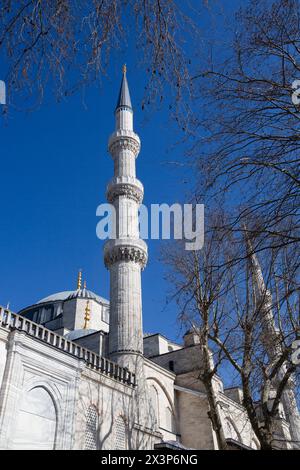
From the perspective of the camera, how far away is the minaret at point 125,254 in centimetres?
1878

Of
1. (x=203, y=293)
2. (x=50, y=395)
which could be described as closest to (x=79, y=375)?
(x=50, y=395)

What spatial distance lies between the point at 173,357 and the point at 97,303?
334 inches

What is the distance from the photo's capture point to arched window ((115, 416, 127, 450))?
14.9m

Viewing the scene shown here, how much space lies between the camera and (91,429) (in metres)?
13.9

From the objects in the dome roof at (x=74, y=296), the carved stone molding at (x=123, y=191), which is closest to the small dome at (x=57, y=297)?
the dome roof at (x=74, y=296)

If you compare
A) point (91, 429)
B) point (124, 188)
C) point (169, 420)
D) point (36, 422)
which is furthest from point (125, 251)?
point (36, 422)

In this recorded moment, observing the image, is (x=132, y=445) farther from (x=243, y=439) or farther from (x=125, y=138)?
(x=125, y=138)

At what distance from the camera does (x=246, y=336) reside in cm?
1032

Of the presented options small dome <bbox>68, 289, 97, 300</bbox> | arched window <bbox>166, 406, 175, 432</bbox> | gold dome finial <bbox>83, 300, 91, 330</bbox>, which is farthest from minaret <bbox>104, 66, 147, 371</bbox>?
small dome <bbox>68, 289, 97, 300</bbox>

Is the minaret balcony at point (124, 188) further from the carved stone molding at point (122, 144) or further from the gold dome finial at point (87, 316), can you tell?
the gold dome finial at point (87, 316)

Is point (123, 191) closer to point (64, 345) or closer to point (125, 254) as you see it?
point (125, 254)

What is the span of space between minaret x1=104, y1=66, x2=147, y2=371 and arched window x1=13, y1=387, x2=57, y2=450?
19.7ft

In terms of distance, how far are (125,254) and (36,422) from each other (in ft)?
33.7

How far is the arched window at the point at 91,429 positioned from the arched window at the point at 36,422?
68.5 inches
